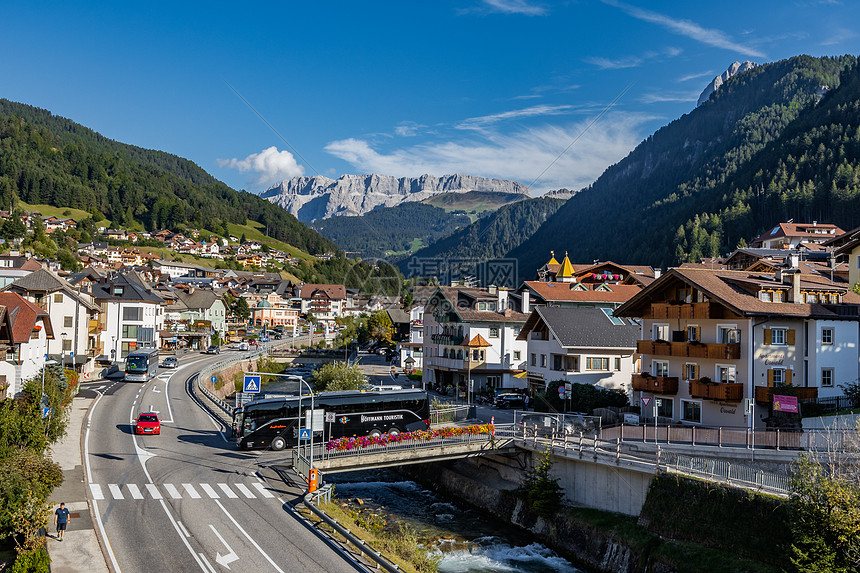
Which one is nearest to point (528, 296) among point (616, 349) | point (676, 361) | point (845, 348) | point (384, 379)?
point (616, 349)

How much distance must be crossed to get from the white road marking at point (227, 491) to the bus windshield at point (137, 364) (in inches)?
2121

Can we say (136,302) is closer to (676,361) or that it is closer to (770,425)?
(676,361)

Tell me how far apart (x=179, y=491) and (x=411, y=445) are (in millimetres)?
13414

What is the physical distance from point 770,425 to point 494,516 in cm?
1686

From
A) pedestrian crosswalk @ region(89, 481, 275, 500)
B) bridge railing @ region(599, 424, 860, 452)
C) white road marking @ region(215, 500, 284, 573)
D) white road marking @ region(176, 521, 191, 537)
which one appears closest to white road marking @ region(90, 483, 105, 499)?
pedestrian crosswalk @ region(89, 481, 275, 500)

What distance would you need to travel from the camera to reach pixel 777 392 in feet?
131

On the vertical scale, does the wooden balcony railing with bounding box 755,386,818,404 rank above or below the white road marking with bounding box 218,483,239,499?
above

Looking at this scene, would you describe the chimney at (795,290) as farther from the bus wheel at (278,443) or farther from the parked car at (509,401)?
the bus wheel at (278,443)

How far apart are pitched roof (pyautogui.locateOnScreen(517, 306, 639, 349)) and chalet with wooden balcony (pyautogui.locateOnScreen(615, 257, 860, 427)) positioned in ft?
36.7

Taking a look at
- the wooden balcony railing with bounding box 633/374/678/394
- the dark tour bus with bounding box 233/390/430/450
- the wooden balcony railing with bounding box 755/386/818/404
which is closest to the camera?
the wooden balcony railing with bounding box 755/386/818/404

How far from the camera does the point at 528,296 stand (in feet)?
261

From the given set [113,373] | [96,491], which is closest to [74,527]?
[96,491]

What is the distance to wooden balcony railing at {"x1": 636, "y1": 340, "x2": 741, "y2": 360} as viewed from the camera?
4156cm

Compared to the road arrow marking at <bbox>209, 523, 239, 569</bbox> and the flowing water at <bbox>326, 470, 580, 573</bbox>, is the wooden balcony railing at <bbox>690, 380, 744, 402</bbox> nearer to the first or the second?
the flowing water at <bbox>326, 470, 580, 573</bbox>
